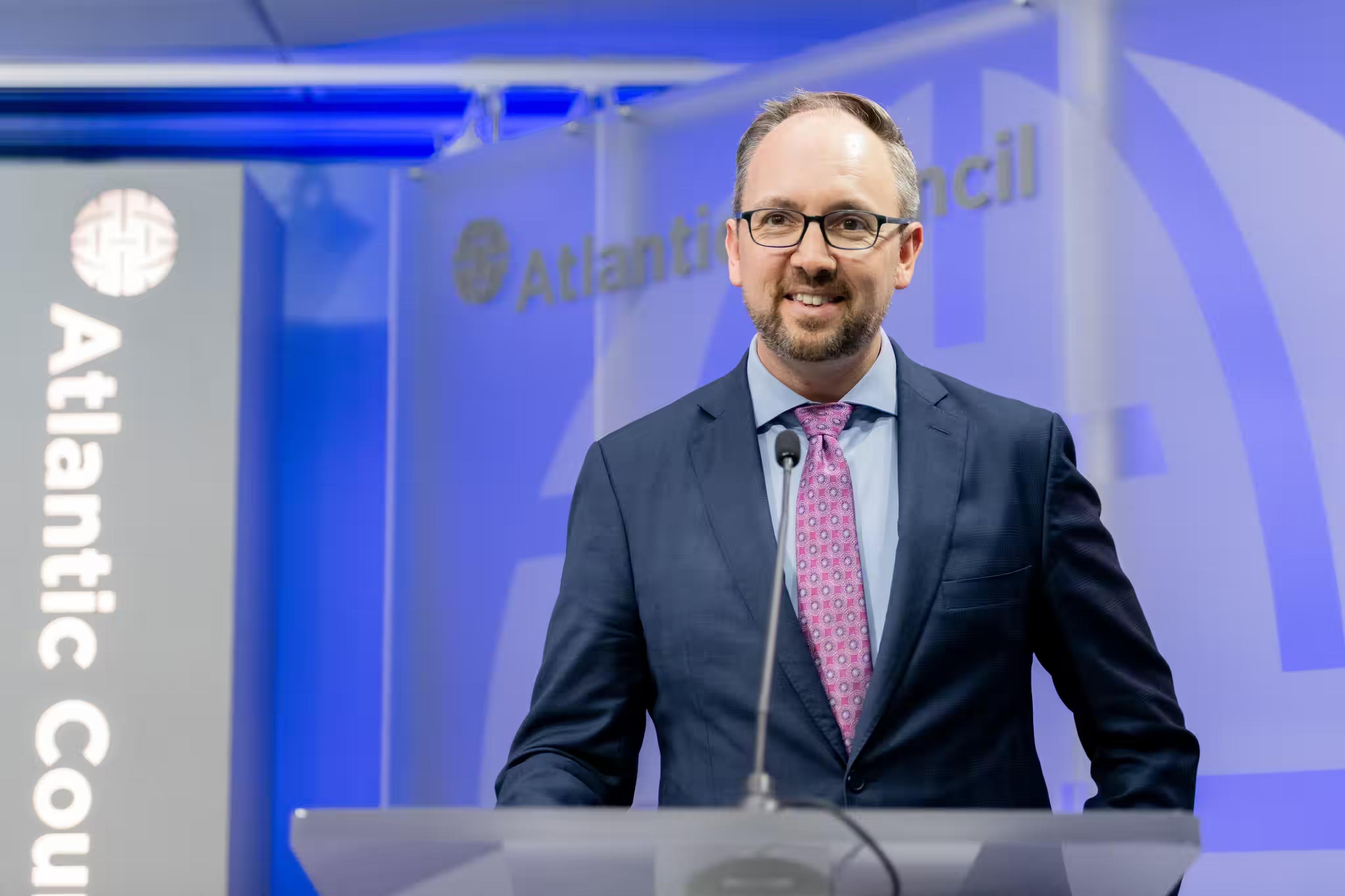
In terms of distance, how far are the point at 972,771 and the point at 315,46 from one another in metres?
3.46

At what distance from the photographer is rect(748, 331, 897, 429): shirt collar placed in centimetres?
185

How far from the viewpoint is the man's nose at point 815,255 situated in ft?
5.71

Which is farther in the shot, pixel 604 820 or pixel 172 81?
A: pixel 172 81

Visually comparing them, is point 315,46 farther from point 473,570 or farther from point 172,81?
point 473,570

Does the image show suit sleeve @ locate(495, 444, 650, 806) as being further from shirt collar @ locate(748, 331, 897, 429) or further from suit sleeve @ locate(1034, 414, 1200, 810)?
suit sleeve @ locate(1034, 414, 1200, 810)

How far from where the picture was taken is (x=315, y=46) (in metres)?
4.42

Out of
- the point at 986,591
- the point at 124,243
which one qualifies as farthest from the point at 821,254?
the point at 124,243

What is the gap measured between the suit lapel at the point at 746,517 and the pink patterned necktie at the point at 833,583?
0.06 feet

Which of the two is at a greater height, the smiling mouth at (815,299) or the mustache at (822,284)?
the mustache at (822,284)

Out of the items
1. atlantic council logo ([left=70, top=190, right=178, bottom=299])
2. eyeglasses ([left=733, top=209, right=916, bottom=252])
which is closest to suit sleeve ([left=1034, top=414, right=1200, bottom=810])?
eyeglasses ([left=733, top=209, right=916, bottom=252])

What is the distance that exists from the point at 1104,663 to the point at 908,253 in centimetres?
56

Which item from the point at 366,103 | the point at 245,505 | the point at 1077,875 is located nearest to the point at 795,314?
the point at 1077,875

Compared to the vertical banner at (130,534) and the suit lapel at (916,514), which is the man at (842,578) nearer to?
the suit lapel at (916,514)

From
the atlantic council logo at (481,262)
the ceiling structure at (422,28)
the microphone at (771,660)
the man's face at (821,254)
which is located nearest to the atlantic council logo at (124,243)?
the ceiling structure at (422,28)
